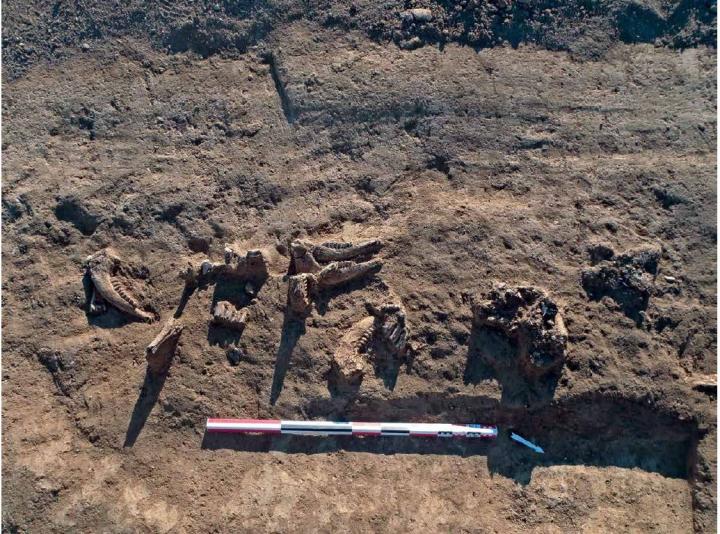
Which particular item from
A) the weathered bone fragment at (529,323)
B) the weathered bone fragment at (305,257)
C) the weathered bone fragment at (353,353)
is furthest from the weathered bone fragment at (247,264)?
the weathered bone fragment at (529,323)

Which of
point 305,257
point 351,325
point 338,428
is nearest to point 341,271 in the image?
point 305,257

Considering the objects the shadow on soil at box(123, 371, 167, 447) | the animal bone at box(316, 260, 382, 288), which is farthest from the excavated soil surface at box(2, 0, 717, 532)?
the animal bone at box(316, 260, 382, 288)

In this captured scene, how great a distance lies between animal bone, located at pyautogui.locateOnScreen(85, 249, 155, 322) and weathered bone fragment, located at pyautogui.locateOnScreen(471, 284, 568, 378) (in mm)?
3632

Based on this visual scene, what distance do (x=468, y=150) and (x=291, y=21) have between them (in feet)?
8.18

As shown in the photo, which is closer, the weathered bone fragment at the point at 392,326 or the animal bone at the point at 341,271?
the weathered bone fragment at the point at 392,326

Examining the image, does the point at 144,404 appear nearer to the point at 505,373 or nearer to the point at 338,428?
the point at 338,428

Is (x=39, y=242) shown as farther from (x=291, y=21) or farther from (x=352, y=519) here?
(x=352, y=519)

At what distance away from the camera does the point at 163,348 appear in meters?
5.83

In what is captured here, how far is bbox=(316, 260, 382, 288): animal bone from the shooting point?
19.4 feet

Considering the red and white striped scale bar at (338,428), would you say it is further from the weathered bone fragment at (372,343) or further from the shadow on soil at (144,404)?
the shadow on soil at (144,404)

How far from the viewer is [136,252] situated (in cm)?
621

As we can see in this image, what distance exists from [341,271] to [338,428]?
162 centimetres

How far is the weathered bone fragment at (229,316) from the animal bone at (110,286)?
0.77 metres

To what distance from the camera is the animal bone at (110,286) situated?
19.7ft
